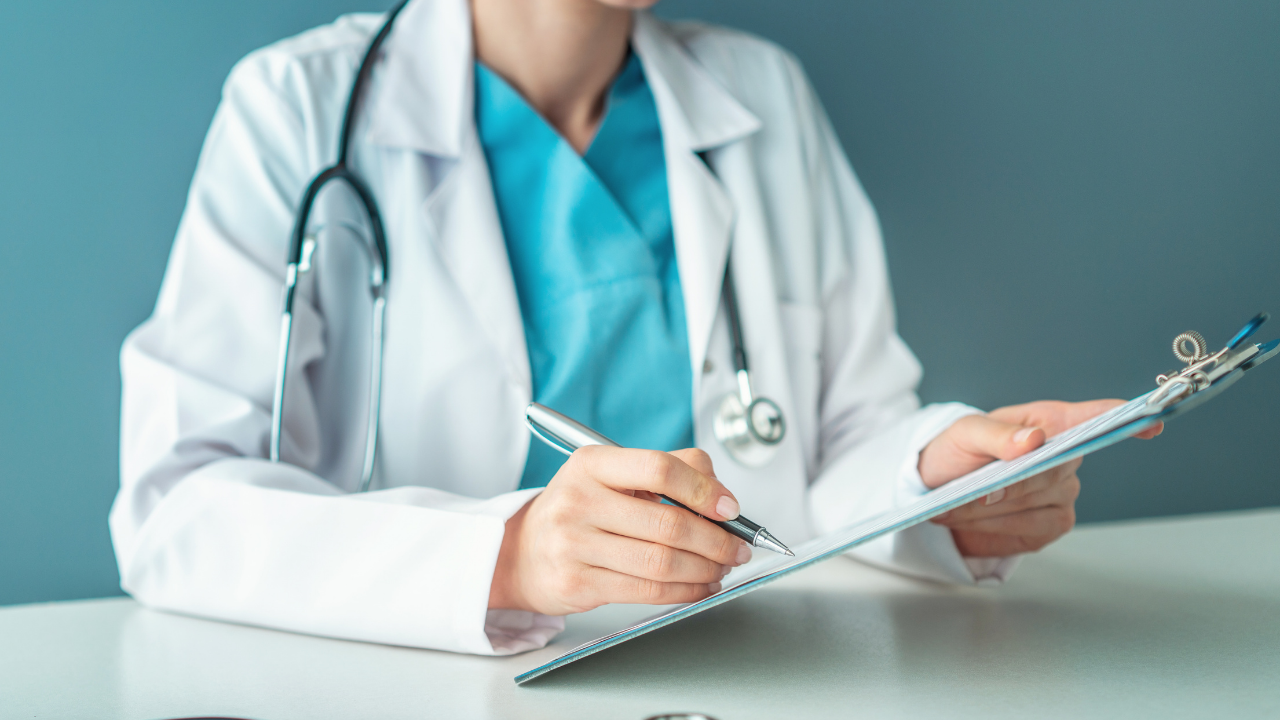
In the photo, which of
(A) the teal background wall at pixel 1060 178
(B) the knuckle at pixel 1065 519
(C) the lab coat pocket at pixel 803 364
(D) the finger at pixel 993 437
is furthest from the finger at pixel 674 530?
(A) the teal background wall at pixel 1060 178

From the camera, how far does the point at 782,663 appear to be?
54 cm

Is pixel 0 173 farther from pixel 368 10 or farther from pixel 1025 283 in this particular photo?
pixel 1025 283

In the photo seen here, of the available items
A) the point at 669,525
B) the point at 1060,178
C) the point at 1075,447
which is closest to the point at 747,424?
the point at 669,525

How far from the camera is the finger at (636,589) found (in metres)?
0.52

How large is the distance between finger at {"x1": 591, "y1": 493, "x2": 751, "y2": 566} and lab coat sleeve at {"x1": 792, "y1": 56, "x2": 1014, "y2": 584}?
0.31 m

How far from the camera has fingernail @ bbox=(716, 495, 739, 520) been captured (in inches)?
19.7

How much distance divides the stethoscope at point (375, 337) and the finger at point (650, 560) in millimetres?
351

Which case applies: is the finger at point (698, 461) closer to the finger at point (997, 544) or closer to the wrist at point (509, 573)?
the wrist at point (509, 573)

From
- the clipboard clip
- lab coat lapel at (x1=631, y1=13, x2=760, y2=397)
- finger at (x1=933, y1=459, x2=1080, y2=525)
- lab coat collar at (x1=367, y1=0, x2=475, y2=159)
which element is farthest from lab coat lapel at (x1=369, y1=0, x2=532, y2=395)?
the clipboard clip

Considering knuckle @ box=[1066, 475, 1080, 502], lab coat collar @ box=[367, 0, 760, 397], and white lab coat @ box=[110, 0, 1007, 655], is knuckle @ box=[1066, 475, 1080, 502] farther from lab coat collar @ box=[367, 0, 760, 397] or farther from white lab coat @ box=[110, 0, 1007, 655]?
lab coat collar @ box=[367, 0, 760, 397]

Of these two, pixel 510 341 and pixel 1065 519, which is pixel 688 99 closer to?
pixel 510 341

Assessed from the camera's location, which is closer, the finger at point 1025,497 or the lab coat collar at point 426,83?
the finger at point 1025,497

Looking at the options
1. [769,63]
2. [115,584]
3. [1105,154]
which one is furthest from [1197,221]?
[115,584]

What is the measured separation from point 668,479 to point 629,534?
50 mm
